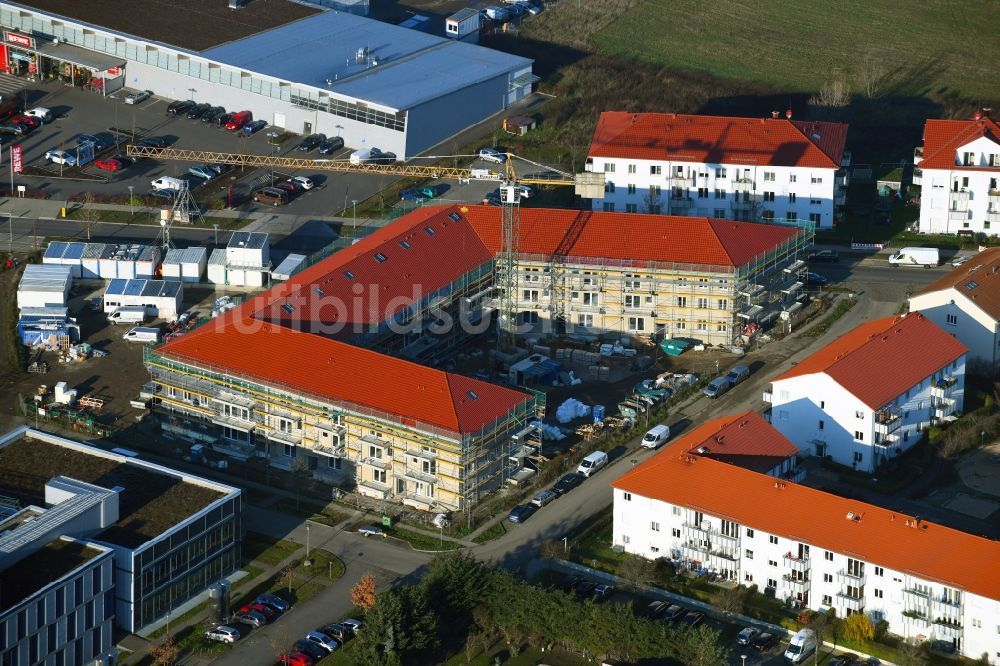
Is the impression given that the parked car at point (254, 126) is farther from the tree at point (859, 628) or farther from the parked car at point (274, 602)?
the tree at point (859, 628)

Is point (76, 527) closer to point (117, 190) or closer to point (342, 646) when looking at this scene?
point (342, 646)

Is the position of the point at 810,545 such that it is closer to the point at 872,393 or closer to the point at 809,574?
the point at 809,574

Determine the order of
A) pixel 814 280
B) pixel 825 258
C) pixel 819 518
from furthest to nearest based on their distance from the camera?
pixel 825 258
pixel 814 280
pixel 819 518

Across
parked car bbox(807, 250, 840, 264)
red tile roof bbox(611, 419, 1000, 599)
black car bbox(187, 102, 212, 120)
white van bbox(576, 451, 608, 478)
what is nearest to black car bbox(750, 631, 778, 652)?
red tile roof bbox(611, 419, 1000, 599)

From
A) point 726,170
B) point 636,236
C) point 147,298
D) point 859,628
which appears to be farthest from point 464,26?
point 859,628

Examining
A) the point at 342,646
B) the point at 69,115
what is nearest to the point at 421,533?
the point at 342,646

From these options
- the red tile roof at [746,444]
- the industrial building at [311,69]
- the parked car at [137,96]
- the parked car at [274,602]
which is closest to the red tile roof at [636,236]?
the red tile roof at [746,444]

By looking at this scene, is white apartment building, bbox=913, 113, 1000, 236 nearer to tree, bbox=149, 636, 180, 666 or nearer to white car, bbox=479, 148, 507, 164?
white car, bbox=479, 148, 507, 164
